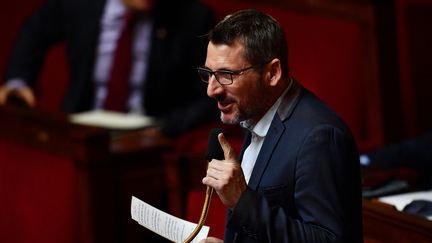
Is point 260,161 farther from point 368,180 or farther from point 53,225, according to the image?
point 53,225

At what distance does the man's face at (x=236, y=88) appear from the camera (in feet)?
3.51

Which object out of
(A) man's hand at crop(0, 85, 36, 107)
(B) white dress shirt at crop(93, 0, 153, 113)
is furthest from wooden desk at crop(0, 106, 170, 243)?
(B) white dress shirt at crop(93, 0, 153, 113)

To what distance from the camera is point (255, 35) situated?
3.46 ft

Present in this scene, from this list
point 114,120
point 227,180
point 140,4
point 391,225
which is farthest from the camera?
point 140,4

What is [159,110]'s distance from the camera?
248cm

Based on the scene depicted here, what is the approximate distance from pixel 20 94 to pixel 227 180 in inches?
63.6

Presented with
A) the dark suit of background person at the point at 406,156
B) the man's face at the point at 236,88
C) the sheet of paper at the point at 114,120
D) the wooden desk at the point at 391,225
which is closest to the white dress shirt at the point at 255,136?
the man's face at the point at 236,88

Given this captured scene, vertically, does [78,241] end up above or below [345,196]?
below

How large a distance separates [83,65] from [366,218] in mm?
1331

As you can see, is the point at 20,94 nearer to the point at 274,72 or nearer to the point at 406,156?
the point at 406,156

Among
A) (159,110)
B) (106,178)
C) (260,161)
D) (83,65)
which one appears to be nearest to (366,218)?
(260,161)

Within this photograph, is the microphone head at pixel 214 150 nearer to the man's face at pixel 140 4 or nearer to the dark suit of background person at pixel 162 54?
the dark suit of background person at pixel 162 54

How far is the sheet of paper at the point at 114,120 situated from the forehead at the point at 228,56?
111cm

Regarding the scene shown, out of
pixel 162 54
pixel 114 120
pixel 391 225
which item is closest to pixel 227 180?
pixel 391 225
